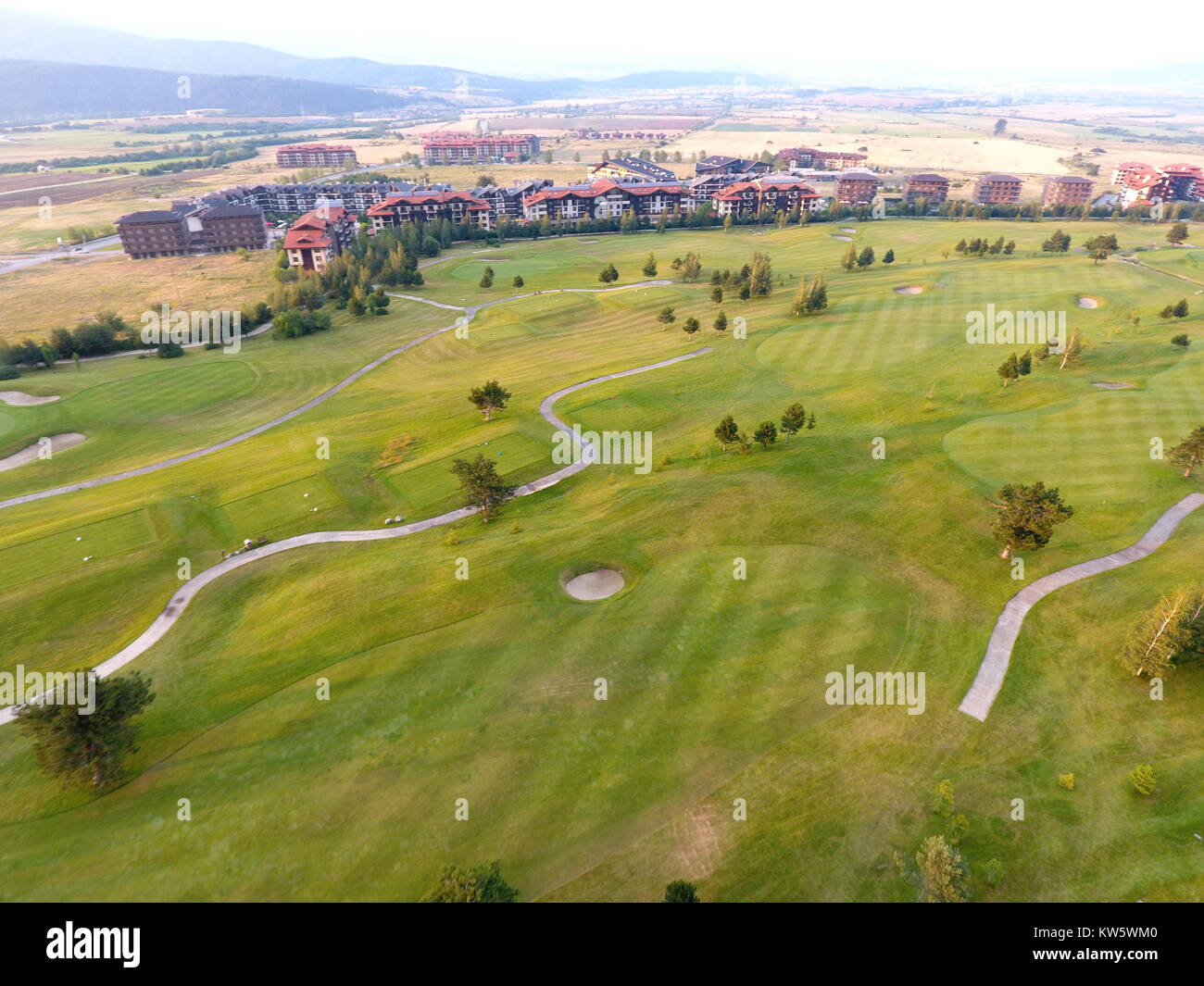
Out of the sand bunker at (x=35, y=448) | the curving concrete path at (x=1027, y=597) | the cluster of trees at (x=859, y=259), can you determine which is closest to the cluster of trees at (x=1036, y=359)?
the curving concrete path at (x=1027, y=597)

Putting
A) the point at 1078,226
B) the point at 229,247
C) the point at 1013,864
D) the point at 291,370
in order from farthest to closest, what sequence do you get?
1. the point at 229,247
2. the point at 1078,226
3. the point at 291,370
4. the point at 1013,864

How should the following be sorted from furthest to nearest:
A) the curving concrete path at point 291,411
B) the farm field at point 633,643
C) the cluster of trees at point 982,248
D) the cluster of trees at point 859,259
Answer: the cluster of trees at point 982,248, the cluster of trees at point 859,259, the curving concrete path at point 291,411, the farm field at point 633,643

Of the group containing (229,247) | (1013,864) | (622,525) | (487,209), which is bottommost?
(1013,864)

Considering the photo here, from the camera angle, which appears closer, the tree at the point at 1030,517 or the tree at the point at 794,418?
the tree at the point at 1030,517

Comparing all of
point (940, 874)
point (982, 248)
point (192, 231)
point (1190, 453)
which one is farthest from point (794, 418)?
point (192, 231)

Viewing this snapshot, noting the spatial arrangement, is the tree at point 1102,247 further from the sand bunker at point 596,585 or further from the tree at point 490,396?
the sand bunker at point 596,585
